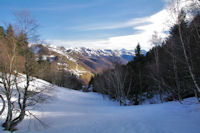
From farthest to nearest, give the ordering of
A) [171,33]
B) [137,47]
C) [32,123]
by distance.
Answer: [137,47], [32,123], [171,33]

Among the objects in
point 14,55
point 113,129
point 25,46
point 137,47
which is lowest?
point 113,129

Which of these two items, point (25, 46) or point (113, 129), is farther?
point (25, 46)

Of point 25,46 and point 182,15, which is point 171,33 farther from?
point 25,46

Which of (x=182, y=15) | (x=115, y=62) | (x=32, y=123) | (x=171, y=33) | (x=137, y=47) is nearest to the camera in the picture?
(x=182, y=15)

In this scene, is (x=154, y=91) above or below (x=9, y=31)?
below

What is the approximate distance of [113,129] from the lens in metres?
6.46

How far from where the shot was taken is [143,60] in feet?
91.4

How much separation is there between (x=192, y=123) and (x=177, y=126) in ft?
2.86

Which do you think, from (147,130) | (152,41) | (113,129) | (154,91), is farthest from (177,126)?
(154,91)

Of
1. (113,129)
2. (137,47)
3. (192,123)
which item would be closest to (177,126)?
(192,123)

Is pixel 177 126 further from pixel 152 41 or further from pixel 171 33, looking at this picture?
pixel 152 41

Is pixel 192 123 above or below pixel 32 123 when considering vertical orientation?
above

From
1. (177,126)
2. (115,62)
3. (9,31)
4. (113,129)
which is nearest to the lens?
(177,126)

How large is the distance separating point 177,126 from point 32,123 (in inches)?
430
